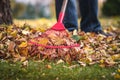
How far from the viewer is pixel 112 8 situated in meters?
13.4

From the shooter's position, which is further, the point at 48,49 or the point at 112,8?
the point at 112,8

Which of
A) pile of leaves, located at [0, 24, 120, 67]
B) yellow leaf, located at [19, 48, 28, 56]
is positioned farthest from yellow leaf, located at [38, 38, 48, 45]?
yellow leaf, located at [19, 48, 28, 56]

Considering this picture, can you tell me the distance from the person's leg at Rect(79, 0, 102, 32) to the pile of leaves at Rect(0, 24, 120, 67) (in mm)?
968

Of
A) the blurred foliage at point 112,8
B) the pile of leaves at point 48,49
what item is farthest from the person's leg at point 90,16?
the blurred foliage at point 112,8

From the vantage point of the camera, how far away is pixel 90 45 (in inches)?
159

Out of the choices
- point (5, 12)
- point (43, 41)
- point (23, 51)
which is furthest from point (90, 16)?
point (23, 51)

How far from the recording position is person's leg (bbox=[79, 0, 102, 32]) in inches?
194

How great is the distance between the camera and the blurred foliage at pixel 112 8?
13.3m

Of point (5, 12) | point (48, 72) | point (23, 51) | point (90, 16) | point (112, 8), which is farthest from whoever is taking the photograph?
point (112, 8)

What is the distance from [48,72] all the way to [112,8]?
35.0ft

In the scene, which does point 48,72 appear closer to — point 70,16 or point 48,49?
point 48,49

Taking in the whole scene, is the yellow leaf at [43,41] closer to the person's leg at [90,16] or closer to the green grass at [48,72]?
the green grass at [48,72]

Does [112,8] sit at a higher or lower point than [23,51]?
lower

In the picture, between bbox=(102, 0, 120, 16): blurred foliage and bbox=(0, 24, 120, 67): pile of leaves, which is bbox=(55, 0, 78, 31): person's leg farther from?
bbox=(102, 0, 120, 16): blurred foliage
